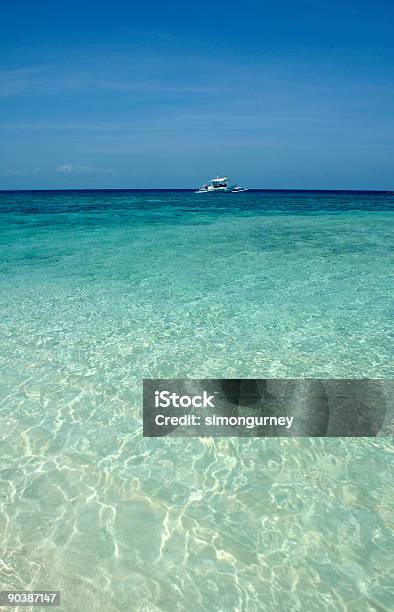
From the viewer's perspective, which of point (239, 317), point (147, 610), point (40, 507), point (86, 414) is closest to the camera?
point (147, 610)

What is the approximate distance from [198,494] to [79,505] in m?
1.22

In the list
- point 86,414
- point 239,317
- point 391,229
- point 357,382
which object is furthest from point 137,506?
point 391,229

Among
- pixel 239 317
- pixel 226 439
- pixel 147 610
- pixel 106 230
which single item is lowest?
pixel 147 610

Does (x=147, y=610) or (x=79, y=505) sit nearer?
(x=147, y=610)

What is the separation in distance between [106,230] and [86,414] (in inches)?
816

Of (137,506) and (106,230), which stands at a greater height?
(106,230)

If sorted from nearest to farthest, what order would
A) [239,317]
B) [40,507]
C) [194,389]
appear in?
1. [40,507]
2. [194,389]
3. [239,317]

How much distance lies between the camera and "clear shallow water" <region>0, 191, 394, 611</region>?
325 cm

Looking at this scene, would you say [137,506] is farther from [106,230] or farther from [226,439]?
[106,230]

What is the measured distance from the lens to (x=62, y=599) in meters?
3.09

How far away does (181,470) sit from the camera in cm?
444

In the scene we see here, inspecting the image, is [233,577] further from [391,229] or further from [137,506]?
[391,229]

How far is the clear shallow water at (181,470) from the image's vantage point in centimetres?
325

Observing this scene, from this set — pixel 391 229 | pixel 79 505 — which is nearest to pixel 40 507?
pixel 79 505
